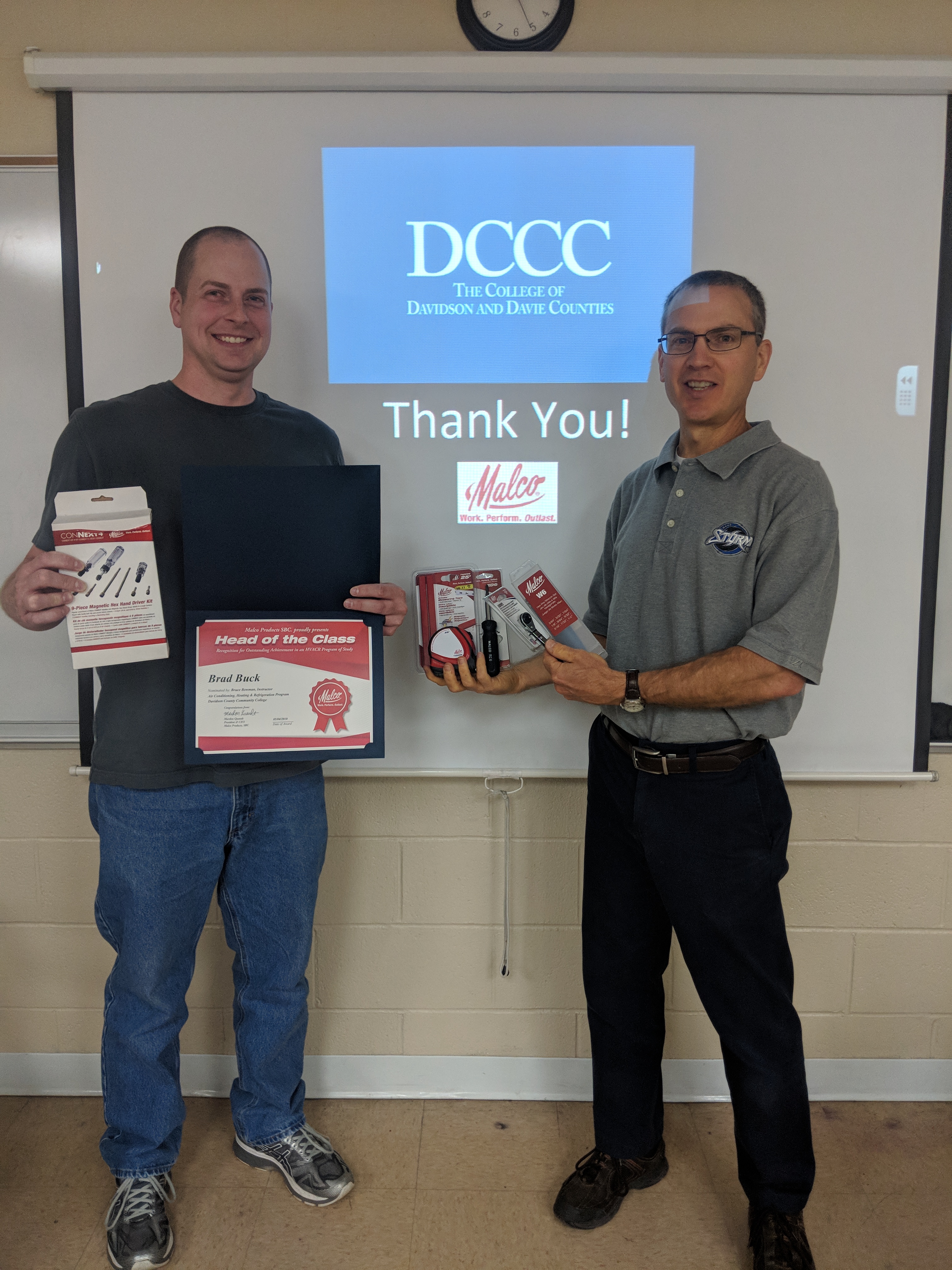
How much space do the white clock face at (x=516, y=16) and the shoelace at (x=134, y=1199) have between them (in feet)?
8.41

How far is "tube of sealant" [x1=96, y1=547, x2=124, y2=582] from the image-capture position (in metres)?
1.51

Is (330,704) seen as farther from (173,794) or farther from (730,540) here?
(730,540)

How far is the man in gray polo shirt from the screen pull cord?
42 centimetres

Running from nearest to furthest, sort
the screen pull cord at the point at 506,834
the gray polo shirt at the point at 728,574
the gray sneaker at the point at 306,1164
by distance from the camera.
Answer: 1. the gray polo shirt at the point at 728,574
2. the gray sneaker at the point at 306,1164
3. the screen pull cord at the point at 506,834

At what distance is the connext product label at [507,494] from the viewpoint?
1.91 meters

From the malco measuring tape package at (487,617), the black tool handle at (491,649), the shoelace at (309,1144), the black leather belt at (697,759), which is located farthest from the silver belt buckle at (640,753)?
the shoelace at (309,1144)

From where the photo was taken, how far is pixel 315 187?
1827mm

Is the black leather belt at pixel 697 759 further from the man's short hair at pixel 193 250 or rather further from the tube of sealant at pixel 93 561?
the man's short hair at pixel 193 250

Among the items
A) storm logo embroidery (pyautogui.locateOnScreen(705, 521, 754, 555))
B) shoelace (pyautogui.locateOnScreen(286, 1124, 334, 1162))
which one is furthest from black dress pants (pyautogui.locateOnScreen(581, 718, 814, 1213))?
shoelace (pyautogui.locateOnScreen(286, 1124, 334, 1162))

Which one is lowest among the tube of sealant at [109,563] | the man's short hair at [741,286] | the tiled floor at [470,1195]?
the tiled floor at [470,1195]

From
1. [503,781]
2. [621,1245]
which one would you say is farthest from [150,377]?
[621,1245]

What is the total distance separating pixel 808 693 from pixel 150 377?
5.62 ft

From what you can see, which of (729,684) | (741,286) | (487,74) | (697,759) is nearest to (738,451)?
(741,286)

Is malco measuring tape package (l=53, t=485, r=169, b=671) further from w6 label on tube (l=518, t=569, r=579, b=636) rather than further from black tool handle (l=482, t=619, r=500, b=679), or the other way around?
w6 label on tube (l=518, t=569, r=579, b=636)
